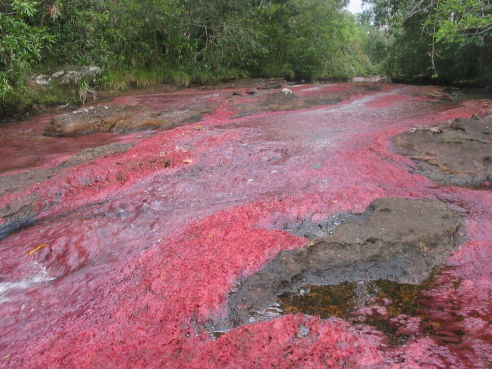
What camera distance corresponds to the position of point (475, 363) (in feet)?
5.72

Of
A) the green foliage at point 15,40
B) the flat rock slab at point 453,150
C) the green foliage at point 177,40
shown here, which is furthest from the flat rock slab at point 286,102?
the green foliage at point 177,40

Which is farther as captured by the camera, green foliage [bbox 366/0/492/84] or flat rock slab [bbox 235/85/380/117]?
green foliage [bbox 366/0/492/84]

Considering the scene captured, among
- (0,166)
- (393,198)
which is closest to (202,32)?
(0,166)

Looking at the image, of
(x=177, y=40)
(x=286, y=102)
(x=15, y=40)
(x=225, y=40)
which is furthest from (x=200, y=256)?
(x=177, y=40)

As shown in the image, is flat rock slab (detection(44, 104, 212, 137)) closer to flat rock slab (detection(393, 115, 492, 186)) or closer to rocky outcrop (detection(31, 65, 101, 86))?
rocky outcrop (detection(31, 65, 101, 86))

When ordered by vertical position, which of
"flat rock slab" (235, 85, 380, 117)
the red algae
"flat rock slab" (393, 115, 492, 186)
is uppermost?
"flat rock slab" (235, 85, 380, 117)

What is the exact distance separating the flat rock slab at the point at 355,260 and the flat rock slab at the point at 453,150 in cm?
160

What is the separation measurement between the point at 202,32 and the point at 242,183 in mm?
15714

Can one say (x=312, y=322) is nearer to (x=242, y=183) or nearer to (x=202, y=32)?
(x=242, y=183)

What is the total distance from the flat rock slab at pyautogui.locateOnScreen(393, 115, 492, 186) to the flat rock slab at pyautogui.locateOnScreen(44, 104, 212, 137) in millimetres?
5461

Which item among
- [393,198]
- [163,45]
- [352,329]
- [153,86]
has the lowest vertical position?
[352,329]

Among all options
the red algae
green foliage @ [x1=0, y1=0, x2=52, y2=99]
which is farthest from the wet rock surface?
green foliage @ [x1=0, y1=0, x2=52, y2=99]

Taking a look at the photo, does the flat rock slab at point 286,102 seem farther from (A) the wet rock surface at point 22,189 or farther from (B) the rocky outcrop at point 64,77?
(B) the rocky outcrop at point 64,77

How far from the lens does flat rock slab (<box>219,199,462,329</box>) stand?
7.85ft
